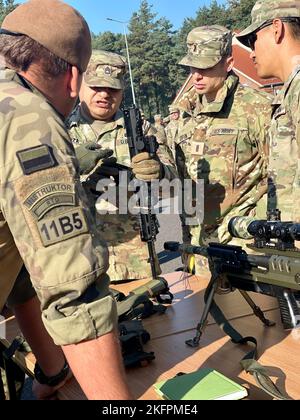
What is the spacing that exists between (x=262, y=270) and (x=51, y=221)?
96 cm

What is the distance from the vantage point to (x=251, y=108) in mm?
2986

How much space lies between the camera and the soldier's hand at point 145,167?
8.43 feet

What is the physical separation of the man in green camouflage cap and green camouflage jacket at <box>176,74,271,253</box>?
0.55 meters

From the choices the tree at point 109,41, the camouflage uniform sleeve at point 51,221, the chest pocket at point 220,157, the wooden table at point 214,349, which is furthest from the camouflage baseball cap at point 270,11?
the tree at point 109,41

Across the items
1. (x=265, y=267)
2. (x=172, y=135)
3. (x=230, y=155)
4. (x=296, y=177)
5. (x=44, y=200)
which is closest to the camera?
(x=44, y=200)

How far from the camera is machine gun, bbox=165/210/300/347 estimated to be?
1.68 metres

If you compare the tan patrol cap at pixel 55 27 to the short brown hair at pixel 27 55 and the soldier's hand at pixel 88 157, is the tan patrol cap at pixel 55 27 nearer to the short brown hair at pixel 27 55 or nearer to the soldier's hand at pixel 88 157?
the short brown hair at pixel 27 55

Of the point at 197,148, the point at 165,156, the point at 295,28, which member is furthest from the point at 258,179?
the point at 295,28

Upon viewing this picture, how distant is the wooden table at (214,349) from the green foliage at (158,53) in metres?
45.7

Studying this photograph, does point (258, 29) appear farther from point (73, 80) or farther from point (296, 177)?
point (73, 80)

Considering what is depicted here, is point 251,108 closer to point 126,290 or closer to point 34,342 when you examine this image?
point 126,290

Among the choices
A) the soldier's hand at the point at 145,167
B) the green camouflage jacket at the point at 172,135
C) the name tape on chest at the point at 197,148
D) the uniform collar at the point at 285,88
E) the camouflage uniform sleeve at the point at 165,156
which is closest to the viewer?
the uniform collar at the point at 285,88

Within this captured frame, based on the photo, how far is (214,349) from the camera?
1.80 metres

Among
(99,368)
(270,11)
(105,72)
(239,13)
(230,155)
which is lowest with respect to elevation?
(99,368)
